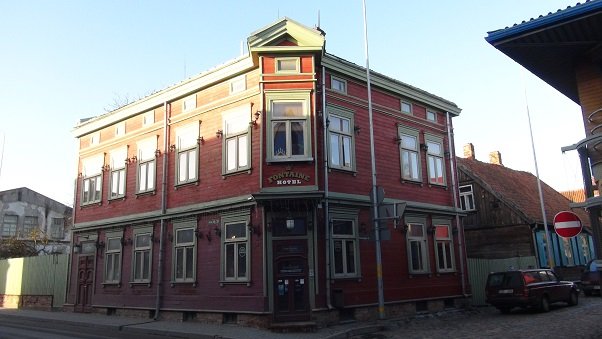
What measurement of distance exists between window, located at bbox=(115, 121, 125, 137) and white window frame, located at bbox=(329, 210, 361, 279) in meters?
11.7

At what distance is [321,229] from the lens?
16672 mm

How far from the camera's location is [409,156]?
68.9 ft

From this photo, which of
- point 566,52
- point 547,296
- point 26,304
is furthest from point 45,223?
point 566,52

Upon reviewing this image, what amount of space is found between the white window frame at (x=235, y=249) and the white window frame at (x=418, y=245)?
255 inches

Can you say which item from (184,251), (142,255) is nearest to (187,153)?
(184,251)

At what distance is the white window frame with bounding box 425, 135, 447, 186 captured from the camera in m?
21.8

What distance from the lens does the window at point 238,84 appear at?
59.7ft

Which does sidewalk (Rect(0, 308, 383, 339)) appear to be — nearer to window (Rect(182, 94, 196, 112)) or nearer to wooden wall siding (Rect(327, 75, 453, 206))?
wooden wall siding (Rect(327, 75, 453, 206))

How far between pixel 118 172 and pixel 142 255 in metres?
4.51

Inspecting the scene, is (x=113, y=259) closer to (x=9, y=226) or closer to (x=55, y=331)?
(x=55, y=331)

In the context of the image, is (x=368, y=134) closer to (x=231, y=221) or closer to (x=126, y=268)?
(x=231, y=221)

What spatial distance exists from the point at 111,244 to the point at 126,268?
1818 millimetres

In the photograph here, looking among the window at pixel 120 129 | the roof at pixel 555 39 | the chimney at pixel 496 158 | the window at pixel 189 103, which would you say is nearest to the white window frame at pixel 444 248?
the window at pixel 189 103

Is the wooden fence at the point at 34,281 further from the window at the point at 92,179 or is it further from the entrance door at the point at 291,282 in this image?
the entrance door at the point at 291,282
